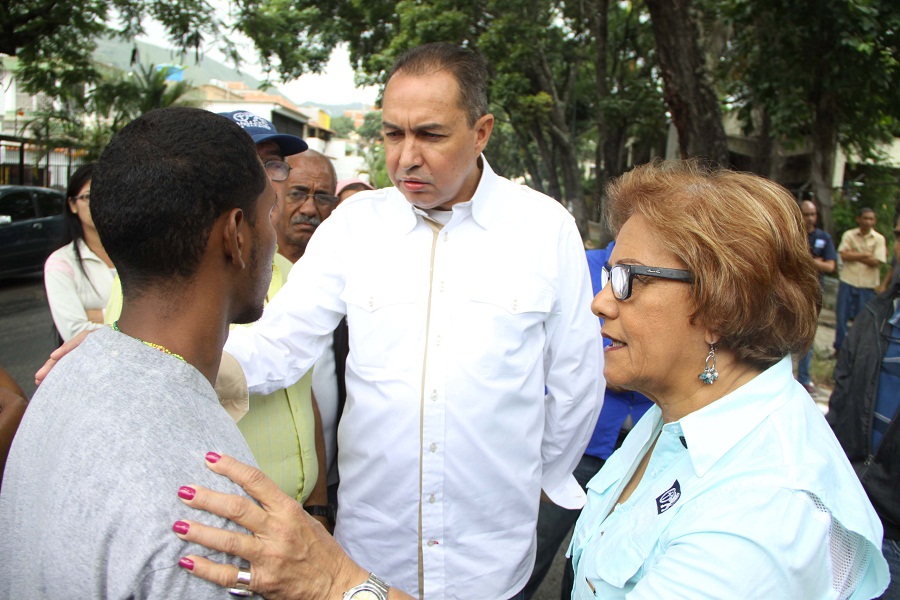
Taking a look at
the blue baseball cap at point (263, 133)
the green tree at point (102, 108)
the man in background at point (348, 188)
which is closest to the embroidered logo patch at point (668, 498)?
the blue baseball cap at point (263, 133)

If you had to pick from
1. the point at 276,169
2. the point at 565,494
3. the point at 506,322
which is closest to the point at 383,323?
the point at 506,322

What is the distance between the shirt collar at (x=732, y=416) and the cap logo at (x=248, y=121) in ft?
6.33

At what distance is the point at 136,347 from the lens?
121 centimetres

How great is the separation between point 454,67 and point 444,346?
1001 mm

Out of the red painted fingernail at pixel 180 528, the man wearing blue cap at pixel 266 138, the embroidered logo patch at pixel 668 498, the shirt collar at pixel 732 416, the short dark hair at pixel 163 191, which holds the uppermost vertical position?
the man wearing blue cap at pixel 266 138

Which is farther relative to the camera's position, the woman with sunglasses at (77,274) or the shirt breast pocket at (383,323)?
the woman with sunglasses at (77,274)

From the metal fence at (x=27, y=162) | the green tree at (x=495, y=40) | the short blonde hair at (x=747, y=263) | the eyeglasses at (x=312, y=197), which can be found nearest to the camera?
the short blonde hair at (x=747, y=263)

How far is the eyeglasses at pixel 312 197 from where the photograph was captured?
3.49 m

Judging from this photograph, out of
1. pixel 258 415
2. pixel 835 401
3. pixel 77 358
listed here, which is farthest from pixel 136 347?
pixel 835 401

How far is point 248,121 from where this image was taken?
2676 mm

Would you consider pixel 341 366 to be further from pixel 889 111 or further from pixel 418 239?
pixel 889 111

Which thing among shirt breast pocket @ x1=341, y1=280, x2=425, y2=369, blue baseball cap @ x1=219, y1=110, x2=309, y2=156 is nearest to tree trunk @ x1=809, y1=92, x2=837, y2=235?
blue baseball cap @ x1=219, y1=110, x2=309, y2=156

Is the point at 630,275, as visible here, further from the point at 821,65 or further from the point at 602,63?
the point at 602,63

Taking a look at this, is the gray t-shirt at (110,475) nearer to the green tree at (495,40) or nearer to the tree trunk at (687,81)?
the tree trunk at (687,81)
